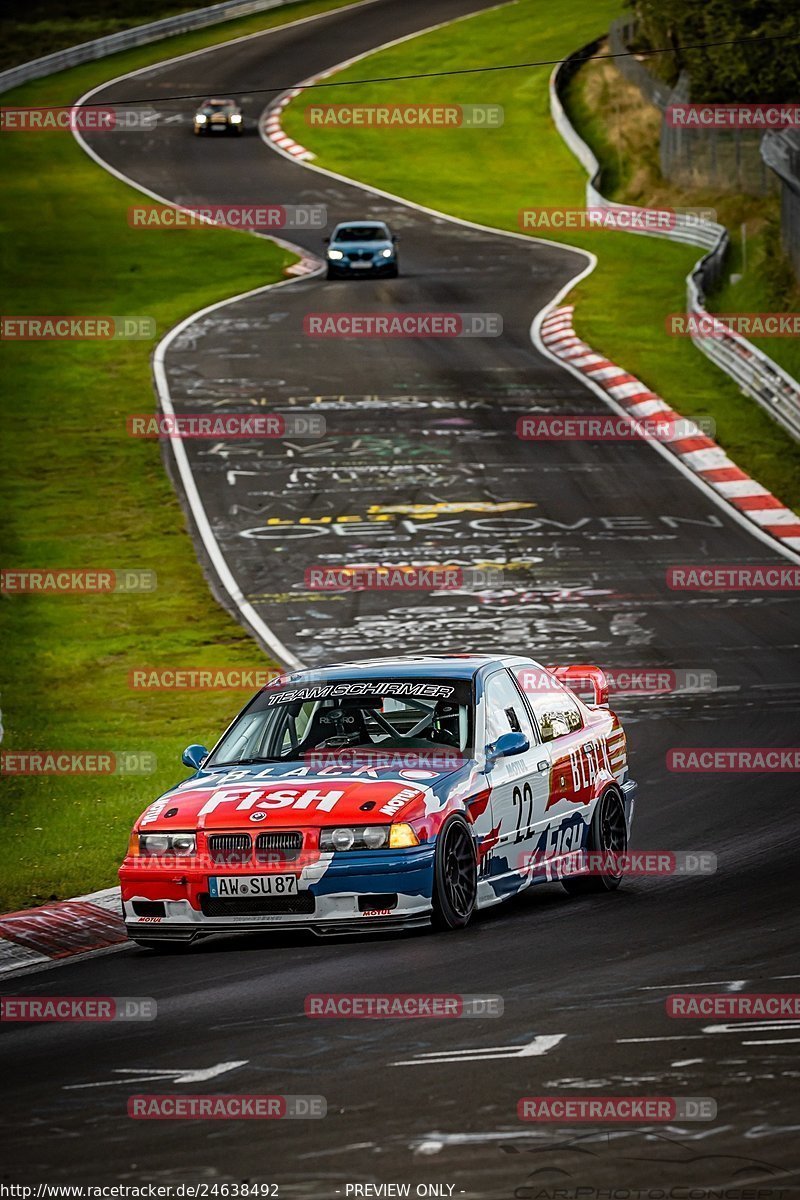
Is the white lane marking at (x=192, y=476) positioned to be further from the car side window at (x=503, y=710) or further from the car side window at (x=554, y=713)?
the car side window at (x=503, y=710)

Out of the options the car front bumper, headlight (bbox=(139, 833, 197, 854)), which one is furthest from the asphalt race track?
headlight (bbox=(139, 833, 197, 854))

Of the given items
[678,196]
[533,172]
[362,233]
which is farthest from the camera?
[533,172]

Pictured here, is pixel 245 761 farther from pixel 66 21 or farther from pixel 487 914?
pixel 66 21

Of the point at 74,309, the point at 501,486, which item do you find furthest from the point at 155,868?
the point at 74,309

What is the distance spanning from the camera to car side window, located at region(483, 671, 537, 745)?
445 inches

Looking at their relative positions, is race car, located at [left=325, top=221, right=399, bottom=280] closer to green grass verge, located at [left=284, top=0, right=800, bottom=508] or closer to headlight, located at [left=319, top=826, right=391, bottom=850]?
green grass verge, located at [left=284, top=0, right=800, bottom=508]

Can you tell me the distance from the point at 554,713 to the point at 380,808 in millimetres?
2391

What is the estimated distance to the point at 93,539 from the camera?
2706cm

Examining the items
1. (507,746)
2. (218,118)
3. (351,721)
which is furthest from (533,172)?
(507,746)

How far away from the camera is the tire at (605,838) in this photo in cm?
1195

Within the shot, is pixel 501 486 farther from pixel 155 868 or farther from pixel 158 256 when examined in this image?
pixel 158 256

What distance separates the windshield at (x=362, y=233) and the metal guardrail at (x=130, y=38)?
30970 millimetres

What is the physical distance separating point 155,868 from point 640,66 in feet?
195

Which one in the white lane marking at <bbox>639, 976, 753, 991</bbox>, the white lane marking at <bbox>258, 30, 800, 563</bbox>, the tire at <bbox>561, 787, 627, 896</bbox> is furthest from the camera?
the white lane marking at <bbox>258, 30, 800, 563</bbox>
